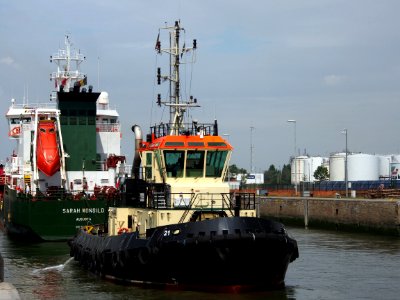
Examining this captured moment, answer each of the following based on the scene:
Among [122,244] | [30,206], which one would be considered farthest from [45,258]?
[122,244]

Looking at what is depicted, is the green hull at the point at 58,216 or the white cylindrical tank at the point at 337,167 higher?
the white cylindrical tank at the point at 337,167

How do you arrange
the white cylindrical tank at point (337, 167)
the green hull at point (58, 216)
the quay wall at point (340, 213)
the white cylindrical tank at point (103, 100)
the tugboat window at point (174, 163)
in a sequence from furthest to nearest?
1. the white cylindrical tank at point (337, 167)
2. the white cylindrical tank at point (103, 100)
3. the quay wall at point (340, 213)
4. the green hull at point (58, 216)
5. the tugboat window at point (174, 163)

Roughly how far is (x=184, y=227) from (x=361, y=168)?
65892mm

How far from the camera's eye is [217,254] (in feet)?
66.2

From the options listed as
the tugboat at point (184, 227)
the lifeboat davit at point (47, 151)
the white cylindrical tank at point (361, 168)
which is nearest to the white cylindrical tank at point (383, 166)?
the white cylindrical tank at point (361, 168)

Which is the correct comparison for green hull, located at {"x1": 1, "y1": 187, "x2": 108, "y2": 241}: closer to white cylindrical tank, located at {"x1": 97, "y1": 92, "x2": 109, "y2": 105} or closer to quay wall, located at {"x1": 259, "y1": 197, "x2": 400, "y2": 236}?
white cylindrical tank, located at {"x1": 97, "y1": 92, "x2": 109, "y2": 105}

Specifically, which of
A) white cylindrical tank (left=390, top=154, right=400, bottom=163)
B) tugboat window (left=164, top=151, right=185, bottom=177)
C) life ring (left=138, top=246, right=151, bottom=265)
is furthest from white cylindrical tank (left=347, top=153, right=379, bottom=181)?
life ring (left=138, top=246, right=151, bottom=265)

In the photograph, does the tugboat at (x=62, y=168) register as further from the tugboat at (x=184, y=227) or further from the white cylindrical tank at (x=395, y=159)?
the white cylindrical tank at (x=395, y=159)

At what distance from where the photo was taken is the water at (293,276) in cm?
2144

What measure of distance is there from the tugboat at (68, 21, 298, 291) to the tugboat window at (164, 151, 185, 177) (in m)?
0.03

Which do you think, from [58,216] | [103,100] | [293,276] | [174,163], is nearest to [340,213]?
[103,100]

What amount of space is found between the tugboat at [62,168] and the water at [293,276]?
1378 millimetres

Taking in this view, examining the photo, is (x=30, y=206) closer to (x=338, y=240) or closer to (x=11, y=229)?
(x=11, y=229)

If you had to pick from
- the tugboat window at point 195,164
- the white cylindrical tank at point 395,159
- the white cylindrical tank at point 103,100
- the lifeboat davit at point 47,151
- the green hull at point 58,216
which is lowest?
the green hull at point 58,216
